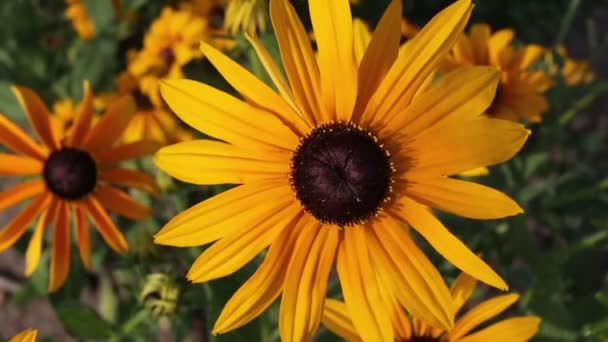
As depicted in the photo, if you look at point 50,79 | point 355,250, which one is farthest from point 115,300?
point 355,250

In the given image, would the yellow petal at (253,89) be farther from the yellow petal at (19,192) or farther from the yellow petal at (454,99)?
the yellow petal at (19,192)

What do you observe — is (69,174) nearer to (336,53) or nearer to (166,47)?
(166,47)

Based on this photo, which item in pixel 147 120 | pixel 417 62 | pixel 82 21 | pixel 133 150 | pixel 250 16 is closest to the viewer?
pixel 417 62

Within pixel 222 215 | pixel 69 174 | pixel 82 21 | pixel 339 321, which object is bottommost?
pixel 339 321

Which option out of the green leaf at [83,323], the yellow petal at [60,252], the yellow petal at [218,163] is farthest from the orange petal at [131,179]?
the yellow petal at [218,163]

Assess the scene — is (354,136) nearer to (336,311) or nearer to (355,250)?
(355,250)

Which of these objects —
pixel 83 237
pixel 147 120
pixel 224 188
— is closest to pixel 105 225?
pixel 83 237

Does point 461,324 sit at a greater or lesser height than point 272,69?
lesser
